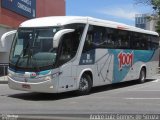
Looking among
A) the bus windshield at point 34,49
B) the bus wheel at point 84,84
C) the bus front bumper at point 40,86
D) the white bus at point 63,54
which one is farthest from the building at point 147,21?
the bus front bumper at point 40,86

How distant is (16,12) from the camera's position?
3062 centimetres

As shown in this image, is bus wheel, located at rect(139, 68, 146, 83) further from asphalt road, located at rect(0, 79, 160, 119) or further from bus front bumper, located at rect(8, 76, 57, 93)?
bus front bumper, located at rect(8, 76, 57, 93)

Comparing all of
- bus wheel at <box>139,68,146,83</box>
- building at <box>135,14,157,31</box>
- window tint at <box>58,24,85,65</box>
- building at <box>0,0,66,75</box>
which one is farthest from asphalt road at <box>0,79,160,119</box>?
building at <box>135,14,157,31</box>

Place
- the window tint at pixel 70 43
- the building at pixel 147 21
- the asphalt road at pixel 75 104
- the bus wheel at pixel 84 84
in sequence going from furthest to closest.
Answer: the building at pixel 147 21 → the bus wheel at pixel 84 84 → the window tint at pixel 70 43 → the asphalt road at pixel 75 104

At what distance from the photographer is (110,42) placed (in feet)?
63.4

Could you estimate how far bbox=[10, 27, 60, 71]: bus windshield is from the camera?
15.3 m

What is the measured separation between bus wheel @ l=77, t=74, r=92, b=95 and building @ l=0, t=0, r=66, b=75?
1202 centimetres

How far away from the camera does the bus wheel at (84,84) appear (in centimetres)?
1705

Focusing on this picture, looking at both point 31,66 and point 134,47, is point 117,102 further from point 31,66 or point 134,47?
point 134,47

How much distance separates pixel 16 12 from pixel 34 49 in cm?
1566

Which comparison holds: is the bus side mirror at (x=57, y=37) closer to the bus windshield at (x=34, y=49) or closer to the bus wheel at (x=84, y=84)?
the bus windshield at (x=34, y=49)

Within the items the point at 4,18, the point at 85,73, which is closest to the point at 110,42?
the point at 85,73

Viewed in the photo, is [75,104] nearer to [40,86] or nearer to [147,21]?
[40,86]

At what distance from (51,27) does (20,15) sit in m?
16.5
